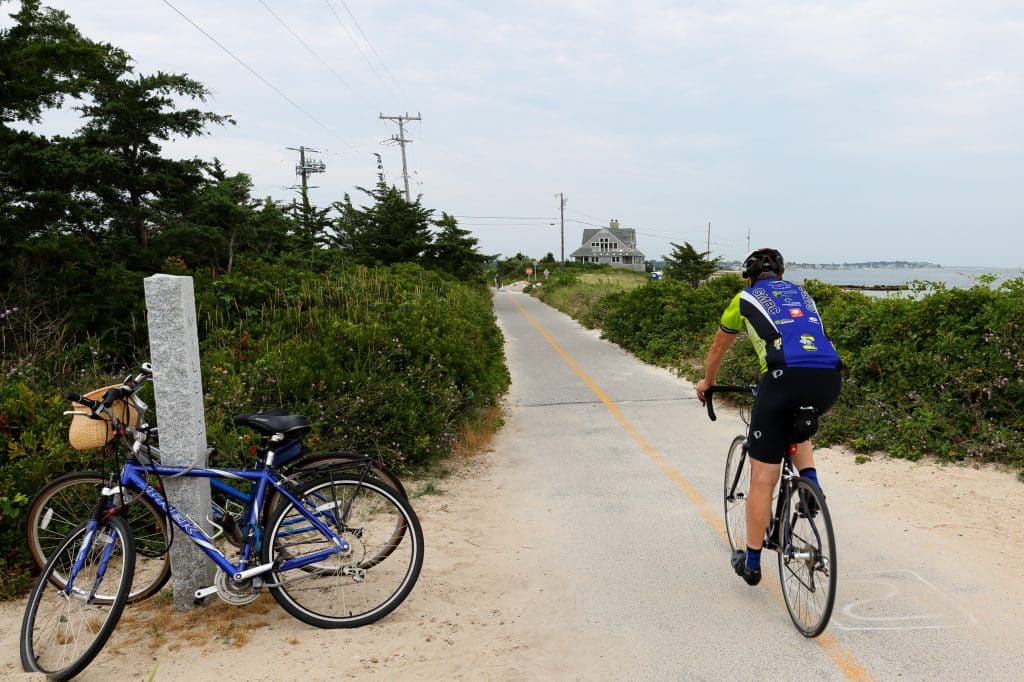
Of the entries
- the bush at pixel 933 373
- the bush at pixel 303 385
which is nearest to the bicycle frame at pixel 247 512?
the bush at pixel 303 385

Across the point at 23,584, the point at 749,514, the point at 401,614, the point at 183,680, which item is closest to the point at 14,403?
the point at 23,584

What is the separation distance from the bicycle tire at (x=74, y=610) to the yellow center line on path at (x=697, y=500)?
11.7 feet

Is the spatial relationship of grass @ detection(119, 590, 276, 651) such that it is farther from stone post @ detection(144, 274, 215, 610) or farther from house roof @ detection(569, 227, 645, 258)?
house roof @ detection(569, 227, 645, 258)

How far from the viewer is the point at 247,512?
3529 mm

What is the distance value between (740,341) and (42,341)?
1046 cm

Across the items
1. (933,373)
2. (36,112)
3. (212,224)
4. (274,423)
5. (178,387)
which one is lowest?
(933,373)

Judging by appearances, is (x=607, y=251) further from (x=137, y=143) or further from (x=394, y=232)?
(x=137, y=143)

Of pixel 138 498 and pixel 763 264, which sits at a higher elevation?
pixel 763 264

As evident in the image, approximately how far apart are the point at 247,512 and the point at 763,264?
326 cm

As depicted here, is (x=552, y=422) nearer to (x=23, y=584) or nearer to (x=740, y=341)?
(x=740, y=341)

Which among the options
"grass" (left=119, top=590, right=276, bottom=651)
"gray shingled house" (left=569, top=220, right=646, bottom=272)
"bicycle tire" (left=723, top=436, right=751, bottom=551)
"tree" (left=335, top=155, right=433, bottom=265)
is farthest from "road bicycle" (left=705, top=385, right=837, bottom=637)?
"gray shingled house" (left=569, top=220, right=646, bottom=272)

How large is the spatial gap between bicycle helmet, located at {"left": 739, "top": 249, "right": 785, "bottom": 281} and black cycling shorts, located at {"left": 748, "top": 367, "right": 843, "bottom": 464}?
0.63 m

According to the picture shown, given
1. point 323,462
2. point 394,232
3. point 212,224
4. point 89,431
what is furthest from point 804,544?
point 394,232

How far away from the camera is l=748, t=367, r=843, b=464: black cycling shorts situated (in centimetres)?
330
